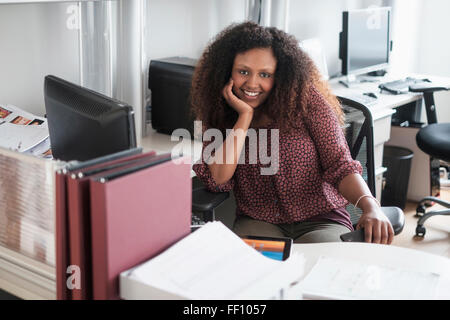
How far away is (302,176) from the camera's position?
6.25 ft

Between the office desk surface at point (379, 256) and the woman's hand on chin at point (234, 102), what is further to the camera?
the woman's hand on chin at point (234, 102)

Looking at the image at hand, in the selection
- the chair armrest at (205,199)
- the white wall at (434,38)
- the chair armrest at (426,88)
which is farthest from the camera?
the white wall at (434,38)

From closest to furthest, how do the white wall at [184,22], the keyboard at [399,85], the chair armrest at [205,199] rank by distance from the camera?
the chair armrest at [205,199] < the white wall at [184,22] < the keyboard at [399,85]

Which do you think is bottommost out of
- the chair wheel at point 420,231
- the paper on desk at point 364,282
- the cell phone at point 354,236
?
the chair wheel at point 420,231

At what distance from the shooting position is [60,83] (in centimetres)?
Answer: 140

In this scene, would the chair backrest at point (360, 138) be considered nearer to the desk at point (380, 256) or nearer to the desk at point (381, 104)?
the desk at point (380, 256)

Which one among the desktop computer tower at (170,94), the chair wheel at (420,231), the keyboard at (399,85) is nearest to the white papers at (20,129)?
the desktop computer tower at (170,94)

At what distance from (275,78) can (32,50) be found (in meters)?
0.92

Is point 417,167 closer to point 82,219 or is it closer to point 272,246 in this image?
point 272,246

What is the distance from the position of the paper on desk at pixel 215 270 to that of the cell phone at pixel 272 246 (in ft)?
0.41

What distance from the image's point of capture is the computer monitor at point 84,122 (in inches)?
47.7

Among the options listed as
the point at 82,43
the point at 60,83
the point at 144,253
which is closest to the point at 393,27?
the point at 82,43

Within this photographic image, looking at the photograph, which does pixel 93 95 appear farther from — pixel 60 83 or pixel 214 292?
pixel 214 292

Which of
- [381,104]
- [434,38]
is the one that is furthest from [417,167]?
[434,38]
